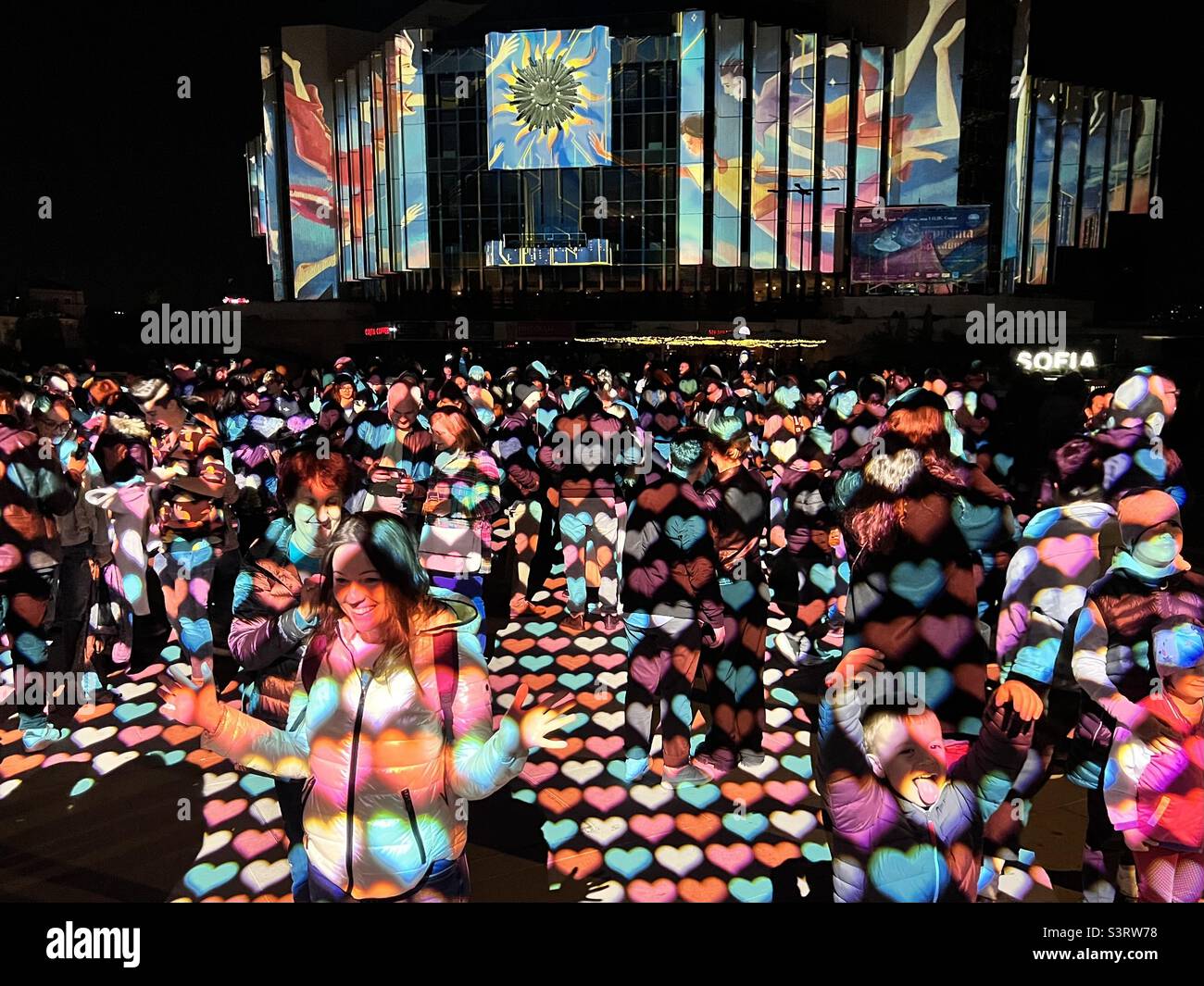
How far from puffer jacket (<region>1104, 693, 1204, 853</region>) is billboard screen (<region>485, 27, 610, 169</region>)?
127 ft

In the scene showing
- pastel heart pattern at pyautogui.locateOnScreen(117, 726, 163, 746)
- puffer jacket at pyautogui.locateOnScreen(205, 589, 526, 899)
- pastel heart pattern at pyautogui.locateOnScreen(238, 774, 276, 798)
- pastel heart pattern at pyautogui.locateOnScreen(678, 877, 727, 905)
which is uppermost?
puffer jacket at pyautogui.locateOnScreen(205, 589, 526, 899)

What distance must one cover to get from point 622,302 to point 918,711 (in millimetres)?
36704

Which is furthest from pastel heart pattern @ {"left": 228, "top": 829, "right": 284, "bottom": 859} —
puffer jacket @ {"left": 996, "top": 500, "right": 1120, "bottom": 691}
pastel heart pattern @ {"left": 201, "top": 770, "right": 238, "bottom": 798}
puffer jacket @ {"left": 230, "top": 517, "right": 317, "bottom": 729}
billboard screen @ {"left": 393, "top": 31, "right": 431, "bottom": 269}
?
billboard screen @ {"left": 393, "top": 31, "right": 431, "bottom": 269}

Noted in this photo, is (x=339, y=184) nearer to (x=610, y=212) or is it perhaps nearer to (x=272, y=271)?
(x=272, y=271)

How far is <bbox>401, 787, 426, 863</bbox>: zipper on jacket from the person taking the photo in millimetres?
2164

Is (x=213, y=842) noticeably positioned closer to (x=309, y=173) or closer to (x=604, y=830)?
(x=604, y=830)

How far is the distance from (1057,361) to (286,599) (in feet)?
52.3

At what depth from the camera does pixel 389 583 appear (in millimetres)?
2205

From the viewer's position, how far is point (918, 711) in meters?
2.17

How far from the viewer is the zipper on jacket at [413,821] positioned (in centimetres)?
216

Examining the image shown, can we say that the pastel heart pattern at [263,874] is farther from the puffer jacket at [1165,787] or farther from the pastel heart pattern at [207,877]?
the puffer jacket at [1165,787]

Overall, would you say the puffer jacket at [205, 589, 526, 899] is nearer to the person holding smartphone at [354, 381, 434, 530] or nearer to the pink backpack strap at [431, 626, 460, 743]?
the pink backpack strap at [431, 626, 460, 743]

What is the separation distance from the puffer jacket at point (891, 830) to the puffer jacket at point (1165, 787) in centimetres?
75

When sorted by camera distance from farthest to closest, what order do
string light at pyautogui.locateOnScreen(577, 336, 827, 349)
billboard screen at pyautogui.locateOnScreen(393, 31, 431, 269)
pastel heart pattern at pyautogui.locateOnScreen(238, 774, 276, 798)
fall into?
billboard screen at pyautogui.locateOnScreen(393, 31, 431, 269) < string light at pyautogui.locateOnScreen(577, 336, 827, 349) < pastel heart pattern at pyautogui.locateOnScreen(238, 774, 276, 798)
